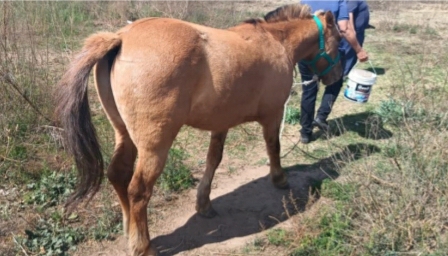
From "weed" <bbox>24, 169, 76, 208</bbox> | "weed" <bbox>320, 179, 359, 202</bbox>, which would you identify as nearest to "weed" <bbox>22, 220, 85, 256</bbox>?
"weed" <bbox>24, 169, 76, 208</bbox>

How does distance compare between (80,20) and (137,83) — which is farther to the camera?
(80,20)

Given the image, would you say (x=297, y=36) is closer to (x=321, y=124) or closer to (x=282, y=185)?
(x=282, y=185)

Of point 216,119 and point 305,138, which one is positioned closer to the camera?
point 216,119

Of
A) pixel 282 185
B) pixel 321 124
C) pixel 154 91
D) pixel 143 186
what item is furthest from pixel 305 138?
pixel 154 91

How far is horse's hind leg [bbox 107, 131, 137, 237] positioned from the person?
2.42 meters

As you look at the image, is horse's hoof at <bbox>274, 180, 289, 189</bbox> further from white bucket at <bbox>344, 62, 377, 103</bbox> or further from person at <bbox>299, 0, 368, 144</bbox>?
white bucket at <bbox>344, 62, 377, 103</bbox>

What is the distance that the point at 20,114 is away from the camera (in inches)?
199

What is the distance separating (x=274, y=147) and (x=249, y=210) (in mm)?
630

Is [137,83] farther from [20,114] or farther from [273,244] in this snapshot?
[20,114]

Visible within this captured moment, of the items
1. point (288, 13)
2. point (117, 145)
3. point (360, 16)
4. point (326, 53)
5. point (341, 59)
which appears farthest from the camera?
point (360, 16)

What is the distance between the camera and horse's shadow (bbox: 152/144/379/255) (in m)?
3.87

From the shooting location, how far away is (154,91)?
10.4 ft

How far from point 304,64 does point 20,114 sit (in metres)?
3.11

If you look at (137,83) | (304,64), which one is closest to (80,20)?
(304,64)
